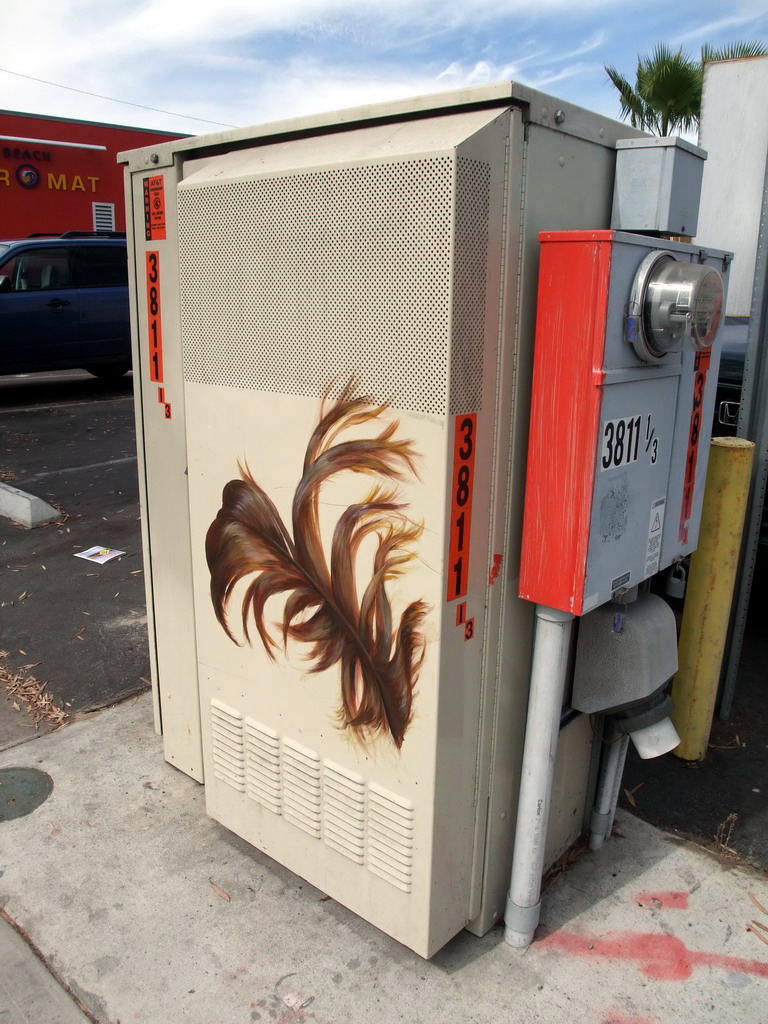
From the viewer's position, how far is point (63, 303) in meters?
11.4

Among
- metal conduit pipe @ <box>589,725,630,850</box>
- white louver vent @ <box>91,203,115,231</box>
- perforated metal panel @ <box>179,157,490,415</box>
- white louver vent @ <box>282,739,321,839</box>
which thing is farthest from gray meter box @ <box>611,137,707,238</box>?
white louver vent @ <box>91,203,115,231</box>

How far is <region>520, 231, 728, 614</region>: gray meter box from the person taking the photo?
2.04 meters

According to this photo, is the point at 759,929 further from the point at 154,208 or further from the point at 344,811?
the point at 154,208

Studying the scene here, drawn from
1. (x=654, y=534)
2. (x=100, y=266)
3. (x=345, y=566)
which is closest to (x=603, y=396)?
(x=654, y=534)

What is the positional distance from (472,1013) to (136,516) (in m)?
5.16

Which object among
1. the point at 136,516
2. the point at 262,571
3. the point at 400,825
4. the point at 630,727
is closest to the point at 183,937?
the point at 400,825

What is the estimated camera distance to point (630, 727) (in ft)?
9.02

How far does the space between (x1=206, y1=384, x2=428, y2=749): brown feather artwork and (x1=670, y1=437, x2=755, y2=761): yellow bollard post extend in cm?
175

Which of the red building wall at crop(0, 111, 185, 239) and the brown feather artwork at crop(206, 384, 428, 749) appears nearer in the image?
the brown feather artwork at crop(206, 384, 428, 749)

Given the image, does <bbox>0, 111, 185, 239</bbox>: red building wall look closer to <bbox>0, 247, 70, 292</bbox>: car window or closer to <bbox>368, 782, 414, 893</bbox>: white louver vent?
<bbox>0, 247, 70, 292</bbox>: car window

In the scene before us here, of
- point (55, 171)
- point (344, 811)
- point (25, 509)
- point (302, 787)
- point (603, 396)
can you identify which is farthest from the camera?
point (55, 171)

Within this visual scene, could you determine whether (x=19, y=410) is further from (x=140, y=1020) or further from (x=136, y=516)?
(x=140, y=1020)

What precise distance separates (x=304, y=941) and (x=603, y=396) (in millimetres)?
1920

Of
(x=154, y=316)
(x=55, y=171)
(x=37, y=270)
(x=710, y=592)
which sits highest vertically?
(x=55, y=171)
